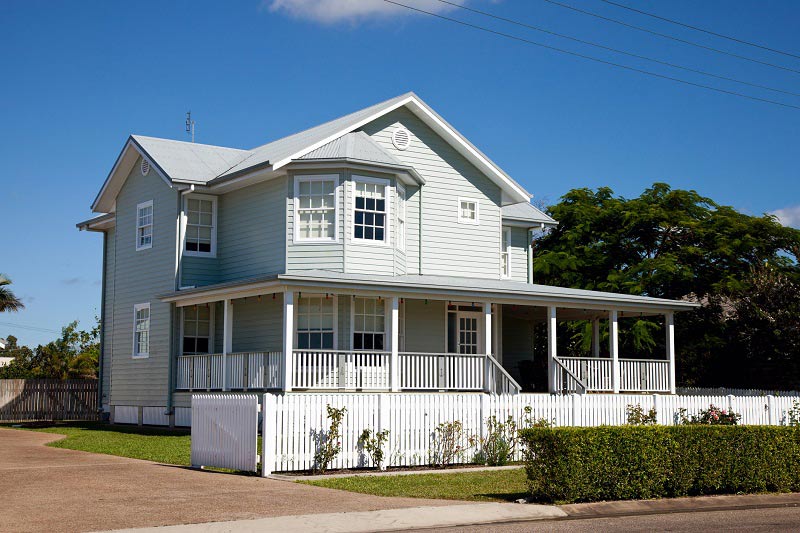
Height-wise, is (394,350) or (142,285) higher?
(142,285)

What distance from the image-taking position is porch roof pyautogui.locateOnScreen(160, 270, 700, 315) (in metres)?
23.1

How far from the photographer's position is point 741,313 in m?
35.6

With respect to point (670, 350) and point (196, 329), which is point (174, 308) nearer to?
point (196, 329)

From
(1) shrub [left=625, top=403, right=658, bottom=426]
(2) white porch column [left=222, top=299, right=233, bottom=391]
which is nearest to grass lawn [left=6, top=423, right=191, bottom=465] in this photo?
(2) white porch column [left=222, top=299, right=233, bottom=391]

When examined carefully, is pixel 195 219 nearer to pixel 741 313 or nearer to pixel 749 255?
pixel 741 313

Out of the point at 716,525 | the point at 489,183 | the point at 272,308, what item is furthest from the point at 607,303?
the point at 716,525

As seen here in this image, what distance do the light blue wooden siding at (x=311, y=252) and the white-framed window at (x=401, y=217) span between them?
7.04 feet

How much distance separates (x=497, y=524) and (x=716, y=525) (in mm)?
3017

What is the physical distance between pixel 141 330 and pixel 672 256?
22136 mm

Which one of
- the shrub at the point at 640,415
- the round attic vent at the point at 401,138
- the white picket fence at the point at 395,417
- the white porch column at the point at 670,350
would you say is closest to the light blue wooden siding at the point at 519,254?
the white porch column at the point at 670,350

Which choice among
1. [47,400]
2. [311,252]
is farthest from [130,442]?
[47,400]

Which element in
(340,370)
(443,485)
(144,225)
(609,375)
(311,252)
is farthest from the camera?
(144,225)

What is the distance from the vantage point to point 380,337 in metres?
26.5

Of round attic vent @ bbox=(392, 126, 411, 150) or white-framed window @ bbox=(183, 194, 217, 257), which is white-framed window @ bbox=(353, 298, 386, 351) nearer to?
round attic vent @ bbox=(392, 126, 411, 150)
